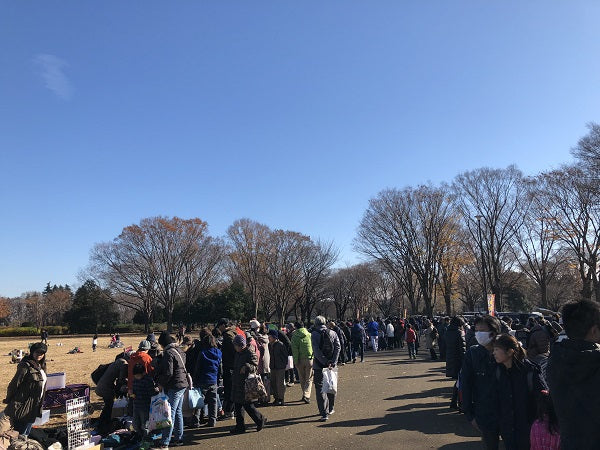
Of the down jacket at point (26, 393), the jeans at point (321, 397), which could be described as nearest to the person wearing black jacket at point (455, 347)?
the jeans at point (321, 397)

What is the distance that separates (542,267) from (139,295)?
3517 cm

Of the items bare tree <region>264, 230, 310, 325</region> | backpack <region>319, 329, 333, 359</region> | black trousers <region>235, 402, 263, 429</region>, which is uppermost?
bare tree <region>264, 230, 310, 325</region>

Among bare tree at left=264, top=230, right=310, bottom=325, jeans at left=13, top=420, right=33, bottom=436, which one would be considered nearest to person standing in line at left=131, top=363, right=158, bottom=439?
jeans at left=13, top=420, right=33, bottom=436

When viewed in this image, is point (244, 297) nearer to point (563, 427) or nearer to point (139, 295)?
point (139, 295)

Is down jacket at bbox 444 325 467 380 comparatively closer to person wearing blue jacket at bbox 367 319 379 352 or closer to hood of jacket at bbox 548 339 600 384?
hood of jacket at bbox 548 339 600 384

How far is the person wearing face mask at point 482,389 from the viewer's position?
358 centimetres

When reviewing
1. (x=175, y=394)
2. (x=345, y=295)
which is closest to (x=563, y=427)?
(x=175, y=394)

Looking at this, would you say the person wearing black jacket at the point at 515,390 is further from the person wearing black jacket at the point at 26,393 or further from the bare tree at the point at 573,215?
the bare tree at the point at 573,215

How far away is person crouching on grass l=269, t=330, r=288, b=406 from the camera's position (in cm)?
875

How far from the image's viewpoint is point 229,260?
40156 millimetres

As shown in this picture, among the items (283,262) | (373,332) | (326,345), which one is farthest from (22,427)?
(283,262)

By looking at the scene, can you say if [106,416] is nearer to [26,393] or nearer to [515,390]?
[26,393]

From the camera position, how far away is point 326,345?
742cm

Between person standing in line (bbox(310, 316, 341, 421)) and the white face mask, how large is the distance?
143 inches
